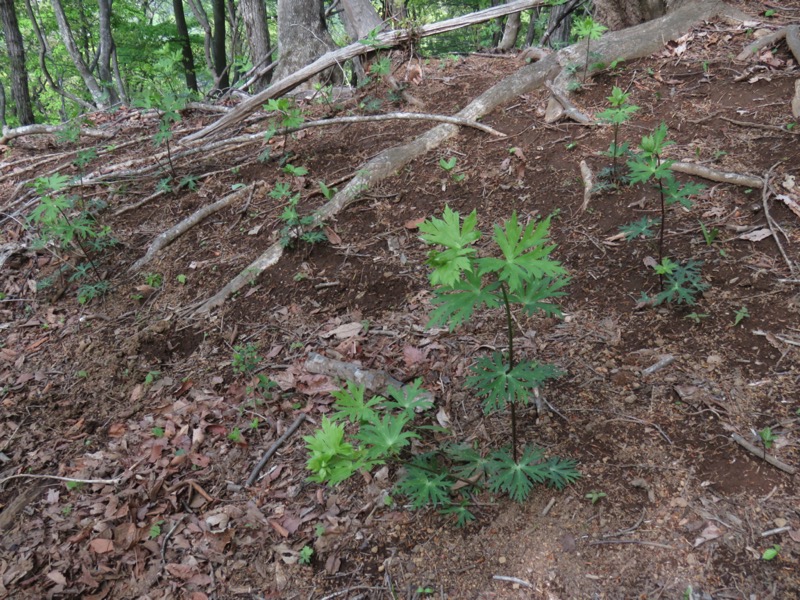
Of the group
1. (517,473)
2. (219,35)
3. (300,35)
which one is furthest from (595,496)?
(219,35)

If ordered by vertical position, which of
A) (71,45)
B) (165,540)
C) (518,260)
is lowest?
(165,540)

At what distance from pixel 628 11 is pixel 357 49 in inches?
124

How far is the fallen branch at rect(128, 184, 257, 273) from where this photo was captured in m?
4.61

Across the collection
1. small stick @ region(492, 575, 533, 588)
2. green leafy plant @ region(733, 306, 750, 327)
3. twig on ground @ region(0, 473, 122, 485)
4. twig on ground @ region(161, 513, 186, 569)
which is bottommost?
twig on ground @ region(161, 513, 186, 569)

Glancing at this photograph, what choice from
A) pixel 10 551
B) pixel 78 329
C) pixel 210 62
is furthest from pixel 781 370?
pixel 210 62

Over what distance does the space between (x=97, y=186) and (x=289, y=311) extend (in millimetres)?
3547

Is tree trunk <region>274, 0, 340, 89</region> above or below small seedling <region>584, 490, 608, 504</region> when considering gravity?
above

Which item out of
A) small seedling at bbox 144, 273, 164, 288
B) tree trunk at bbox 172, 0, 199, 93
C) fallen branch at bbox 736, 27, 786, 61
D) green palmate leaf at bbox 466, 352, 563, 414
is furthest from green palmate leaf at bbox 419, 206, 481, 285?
tree trunk at bbox 172, 0, 199, 93

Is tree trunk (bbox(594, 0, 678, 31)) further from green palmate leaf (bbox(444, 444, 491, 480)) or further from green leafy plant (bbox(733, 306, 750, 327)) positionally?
green palmate leaf (bbox(444, 444, 491, 480))

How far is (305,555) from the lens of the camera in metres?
2.28

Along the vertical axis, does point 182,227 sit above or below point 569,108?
below

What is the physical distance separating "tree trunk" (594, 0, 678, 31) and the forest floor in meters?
0.73

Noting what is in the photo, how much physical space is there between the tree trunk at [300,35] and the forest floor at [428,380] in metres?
2.78

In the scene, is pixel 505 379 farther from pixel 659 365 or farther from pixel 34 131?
pixel 34 131
